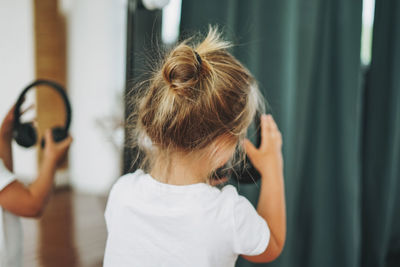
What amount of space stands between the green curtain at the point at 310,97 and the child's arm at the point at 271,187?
1.07ft

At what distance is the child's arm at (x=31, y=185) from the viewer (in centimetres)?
68

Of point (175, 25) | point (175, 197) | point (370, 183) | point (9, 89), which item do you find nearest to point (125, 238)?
point (175, 197)

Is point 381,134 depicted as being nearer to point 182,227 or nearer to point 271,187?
point 271,187

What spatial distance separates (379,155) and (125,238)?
912mm

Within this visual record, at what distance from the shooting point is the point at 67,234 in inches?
59.6

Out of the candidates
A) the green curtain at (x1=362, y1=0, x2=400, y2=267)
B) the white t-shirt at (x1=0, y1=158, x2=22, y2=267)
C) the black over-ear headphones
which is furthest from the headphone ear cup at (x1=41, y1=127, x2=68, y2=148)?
the green curtain at (x1=362, y1=0, x2=400, y2=267)

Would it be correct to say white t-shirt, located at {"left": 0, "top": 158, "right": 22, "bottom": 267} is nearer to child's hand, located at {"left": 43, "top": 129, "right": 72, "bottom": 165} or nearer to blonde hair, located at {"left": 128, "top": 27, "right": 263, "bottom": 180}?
child's hand, located at {"left": 43, "top": 129, "right": 72, "bottom": 165}

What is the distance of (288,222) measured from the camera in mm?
1037

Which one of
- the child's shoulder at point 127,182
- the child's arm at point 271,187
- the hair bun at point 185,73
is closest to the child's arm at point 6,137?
the child's shoulder at point 127,182

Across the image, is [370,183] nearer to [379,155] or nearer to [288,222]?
[379,155]

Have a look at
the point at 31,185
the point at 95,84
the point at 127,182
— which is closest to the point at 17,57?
the point at 95,84

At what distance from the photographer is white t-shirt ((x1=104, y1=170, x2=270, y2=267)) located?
55 cm

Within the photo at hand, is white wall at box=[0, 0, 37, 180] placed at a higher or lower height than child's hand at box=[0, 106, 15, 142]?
higher

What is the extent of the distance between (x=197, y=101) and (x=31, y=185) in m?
0.45
